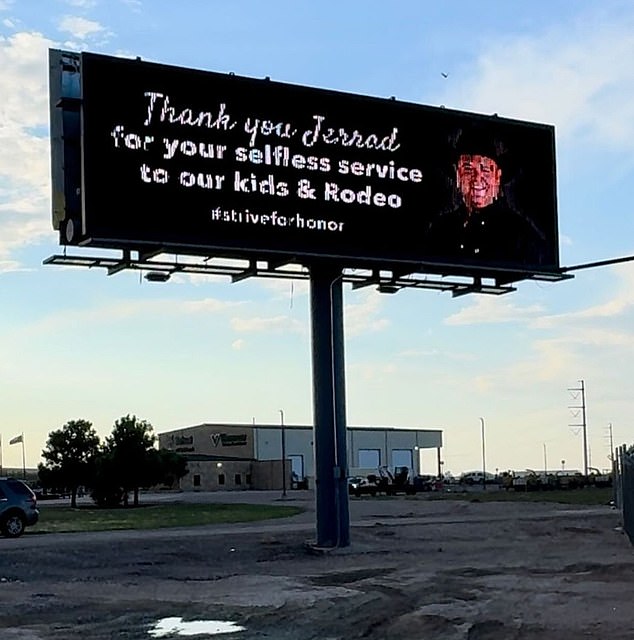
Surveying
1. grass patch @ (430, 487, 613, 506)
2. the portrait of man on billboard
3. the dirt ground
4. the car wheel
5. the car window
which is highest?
the portrait of man on billboard

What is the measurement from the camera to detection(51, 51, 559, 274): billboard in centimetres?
2498

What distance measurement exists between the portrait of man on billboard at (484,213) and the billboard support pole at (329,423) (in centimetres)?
299

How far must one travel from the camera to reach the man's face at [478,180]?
29344 millimetres

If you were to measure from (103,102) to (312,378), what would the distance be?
7.82 meters

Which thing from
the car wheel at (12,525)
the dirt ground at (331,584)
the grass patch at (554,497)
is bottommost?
the grass patch at (554,497)

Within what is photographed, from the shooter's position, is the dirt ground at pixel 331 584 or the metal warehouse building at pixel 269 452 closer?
the dirt ground at pixel 331 584

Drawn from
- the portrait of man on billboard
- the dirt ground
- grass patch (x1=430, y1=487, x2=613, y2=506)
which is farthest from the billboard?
grass patch (x1=430, y1=487, x2=613, y2=506)

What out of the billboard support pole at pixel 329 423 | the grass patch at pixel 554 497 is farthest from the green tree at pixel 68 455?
the billboard support pole at pixel 329 423

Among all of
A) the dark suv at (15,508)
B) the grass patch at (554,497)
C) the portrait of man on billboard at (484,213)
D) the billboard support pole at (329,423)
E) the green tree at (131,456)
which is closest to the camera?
the billboard support pole at (329,423)

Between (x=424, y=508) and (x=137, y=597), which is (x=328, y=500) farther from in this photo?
(x=424, y=508)

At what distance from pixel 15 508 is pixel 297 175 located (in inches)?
551

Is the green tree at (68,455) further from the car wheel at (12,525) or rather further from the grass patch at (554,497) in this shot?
the car wheel at (12,525)

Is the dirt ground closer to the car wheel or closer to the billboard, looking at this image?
the car wheel

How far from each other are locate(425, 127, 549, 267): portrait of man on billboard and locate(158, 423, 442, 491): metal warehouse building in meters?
84.0
